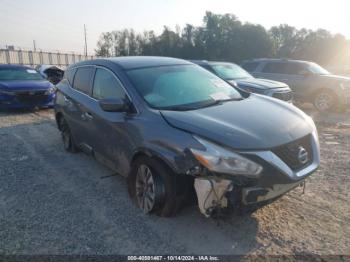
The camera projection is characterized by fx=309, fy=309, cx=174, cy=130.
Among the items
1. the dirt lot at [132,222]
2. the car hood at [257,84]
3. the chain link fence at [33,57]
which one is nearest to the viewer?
the dirt lot at [132,222]

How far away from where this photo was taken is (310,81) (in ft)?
36.3

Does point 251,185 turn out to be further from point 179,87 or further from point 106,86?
point 106,86

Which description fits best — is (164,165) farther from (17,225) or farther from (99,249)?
(17,225)

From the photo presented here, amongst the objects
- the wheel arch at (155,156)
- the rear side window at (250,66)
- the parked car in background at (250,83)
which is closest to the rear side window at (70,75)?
the wheel arch at (155,156)

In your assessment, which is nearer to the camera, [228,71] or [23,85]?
[228,71]

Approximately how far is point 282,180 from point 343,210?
1.35 metres

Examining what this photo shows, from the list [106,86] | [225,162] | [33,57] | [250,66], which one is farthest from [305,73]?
[33,57]

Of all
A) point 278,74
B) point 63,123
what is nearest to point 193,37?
point 278,74

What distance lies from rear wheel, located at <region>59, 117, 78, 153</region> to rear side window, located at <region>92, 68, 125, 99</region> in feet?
4.84

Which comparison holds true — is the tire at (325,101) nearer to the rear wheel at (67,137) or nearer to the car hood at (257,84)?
the car hood at (257,84)

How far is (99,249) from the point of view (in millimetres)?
2955

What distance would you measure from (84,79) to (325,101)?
8966mm

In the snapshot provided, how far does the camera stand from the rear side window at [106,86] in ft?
12.9

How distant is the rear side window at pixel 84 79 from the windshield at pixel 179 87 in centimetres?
102
